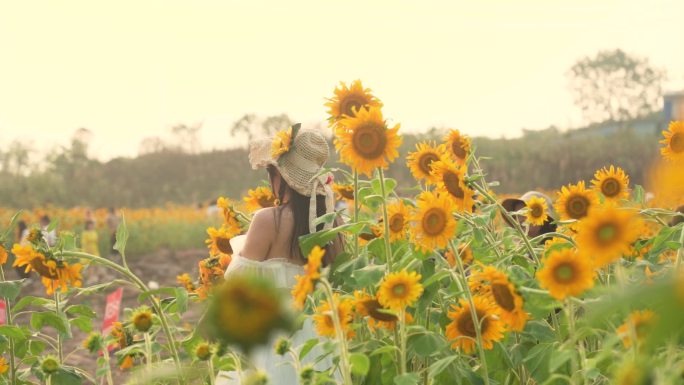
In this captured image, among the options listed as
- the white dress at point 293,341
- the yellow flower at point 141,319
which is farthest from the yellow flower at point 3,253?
the yellow flower at point 141,319

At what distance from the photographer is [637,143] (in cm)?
2764

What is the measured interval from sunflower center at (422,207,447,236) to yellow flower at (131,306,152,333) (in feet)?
1.87

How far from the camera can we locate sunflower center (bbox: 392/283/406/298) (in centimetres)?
176

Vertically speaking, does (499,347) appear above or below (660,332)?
below

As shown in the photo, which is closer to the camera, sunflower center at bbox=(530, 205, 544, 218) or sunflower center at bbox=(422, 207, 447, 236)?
sunflower center at bbox=(422, 207, 447, 236)

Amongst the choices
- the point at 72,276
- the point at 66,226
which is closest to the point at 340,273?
the point at 72,276

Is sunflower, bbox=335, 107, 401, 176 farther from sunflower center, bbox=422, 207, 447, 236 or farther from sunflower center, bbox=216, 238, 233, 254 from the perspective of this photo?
sunflower center, bbox=216, 238, 233, 254

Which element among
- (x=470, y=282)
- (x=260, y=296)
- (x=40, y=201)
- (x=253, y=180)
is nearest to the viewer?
(x=260, y=296)

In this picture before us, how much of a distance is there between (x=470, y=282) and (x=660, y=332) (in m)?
1.71

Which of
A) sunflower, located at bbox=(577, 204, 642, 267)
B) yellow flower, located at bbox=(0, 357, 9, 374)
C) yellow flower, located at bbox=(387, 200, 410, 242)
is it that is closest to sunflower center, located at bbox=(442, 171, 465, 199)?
yellow flower, located at bbox=(387, 200, 410, 242)

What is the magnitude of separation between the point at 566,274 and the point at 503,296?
27 cm

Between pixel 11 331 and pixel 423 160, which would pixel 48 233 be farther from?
pixel 423 160

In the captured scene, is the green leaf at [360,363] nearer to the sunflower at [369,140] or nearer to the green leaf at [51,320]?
the sunflower at [369,140]

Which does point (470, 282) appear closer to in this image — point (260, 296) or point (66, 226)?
point (260, 296)
